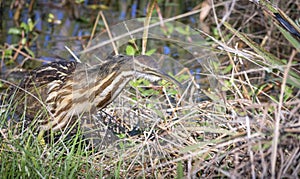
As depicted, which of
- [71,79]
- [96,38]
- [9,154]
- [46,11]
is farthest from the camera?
[46,11]

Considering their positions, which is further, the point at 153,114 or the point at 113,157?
the point at 153,114

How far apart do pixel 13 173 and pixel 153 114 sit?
0.94m

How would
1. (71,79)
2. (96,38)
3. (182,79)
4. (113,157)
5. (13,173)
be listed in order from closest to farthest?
(13,173)
(113,157)
(71,79)
(182,79)
(96,38)

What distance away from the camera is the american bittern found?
3057mm

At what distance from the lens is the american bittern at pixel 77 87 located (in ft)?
10.0

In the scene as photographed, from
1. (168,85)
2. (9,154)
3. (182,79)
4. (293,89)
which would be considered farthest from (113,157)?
(293,89)

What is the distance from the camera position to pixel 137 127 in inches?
129

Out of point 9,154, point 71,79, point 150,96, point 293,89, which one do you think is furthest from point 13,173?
point 293,89

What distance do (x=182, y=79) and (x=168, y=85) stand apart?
707 millimetres

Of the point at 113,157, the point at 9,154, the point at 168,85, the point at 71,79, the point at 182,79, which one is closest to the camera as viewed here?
the point at 9,154

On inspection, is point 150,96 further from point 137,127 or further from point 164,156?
point 164,156

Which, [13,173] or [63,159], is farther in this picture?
[63,159]

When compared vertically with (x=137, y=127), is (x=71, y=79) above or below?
above

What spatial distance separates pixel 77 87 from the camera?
3143 millimetres
